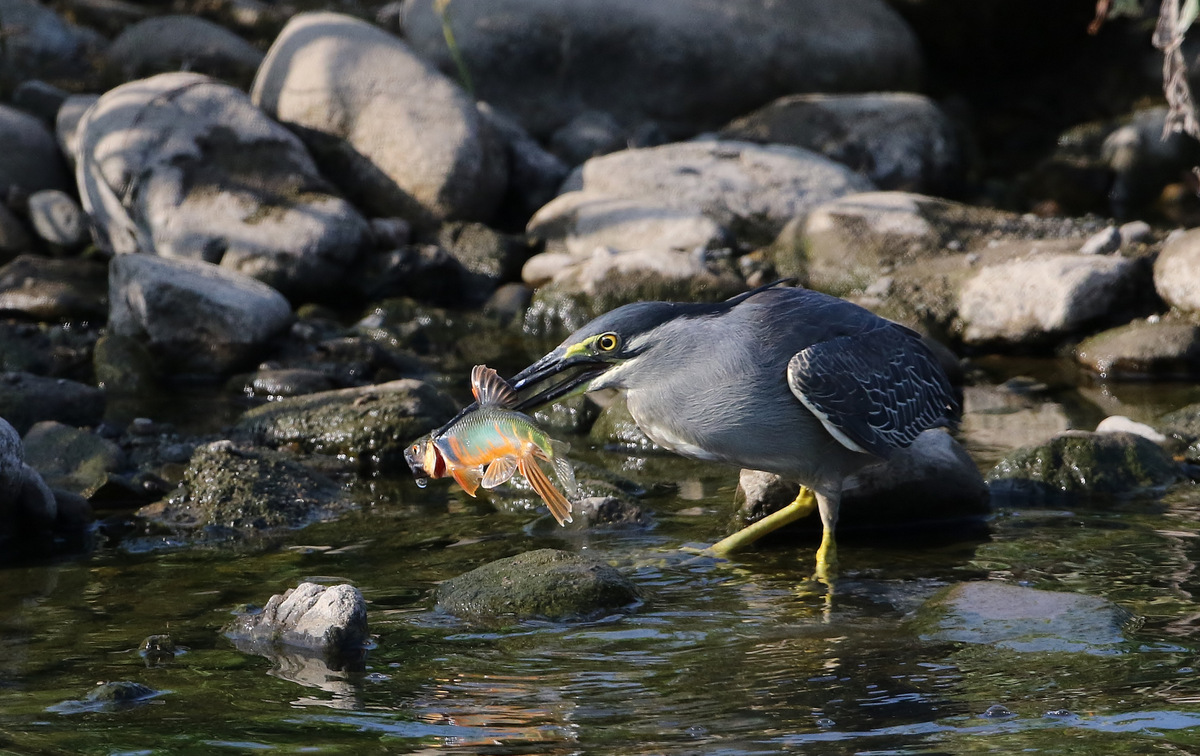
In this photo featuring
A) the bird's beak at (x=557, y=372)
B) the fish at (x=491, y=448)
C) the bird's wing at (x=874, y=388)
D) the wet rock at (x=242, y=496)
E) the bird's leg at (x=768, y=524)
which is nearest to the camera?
the fish at (x=491, y=448)

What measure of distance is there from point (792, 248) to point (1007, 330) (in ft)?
7.30

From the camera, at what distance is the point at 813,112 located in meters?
15.7

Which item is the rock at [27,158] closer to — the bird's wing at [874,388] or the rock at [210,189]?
the rock at [210,189]

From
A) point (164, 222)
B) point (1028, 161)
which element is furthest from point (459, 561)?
point (1028, 161)

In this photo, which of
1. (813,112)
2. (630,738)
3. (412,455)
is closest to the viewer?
(630,738)

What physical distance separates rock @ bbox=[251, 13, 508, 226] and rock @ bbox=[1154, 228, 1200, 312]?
6.45m

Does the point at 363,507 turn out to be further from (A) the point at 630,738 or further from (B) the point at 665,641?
(A) the point at 630,738

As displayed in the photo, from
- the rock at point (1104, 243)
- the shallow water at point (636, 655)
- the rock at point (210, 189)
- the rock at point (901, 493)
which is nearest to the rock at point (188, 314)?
the rock at point (210, 189)

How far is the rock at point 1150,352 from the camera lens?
33.9 feet

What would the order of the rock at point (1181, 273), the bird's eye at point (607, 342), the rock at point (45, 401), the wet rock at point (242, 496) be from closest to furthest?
the bird's eye at point (607, 342) < the wet rock at point (242, 496) < the rock at point (45, 401) < the rock at point (1181, 273)

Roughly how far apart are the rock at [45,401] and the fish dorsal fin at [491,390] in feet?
14.9

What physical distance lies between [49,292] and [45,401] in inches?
123

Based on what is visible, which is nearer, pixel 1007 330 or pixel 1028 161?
pixel 1007 330

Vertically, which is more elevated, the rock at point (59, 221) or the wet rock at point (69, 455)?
the rock at point (59, 221)
